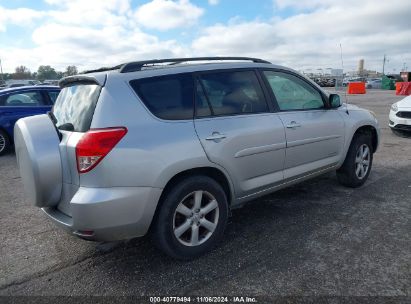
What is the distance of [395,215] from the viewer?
13.1ft

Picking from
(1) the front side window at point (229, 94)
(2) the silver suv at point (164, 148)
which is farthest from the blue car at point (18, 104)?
(1) the front side window at point (229, 94)

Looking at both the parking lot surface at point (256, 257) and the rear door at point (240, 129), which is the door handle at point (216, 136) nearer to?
the rear door at point (240, 129)

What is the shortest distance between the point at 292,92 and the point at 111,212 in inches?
99.8

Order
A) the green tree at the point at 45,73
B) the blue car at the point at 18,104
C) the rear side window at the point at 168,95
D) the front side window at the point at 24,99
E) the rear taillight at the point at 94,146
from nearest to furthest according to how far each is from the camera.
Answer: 1. the rear taillight at the point at 94,146
2. the rear side window at the point at 168,95
3. the blue car at the point at 18,104
4. the front side window at the point at 24,99
5. the green tree at the point at 45,73

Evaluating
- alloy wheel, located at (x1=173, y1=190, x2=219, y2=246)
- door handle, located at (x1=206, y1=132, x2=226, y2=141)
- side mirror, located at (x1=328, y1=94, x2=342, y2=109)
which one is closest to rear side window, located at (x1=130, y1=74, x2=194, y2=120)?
door handle, located at (x1=206, y1=132, x2=226, y2=141)

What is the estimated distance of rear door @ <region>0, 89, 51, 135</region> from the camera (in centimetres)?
806

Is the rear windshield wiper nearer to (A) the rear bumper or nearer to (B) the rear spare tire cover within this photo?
(B) the rear spare tire cover

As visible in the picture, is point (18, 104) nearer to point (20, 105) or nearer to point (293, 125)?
point (20, 105)

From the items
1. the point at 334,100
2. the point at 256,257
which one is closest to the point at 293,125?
the point at 334,100

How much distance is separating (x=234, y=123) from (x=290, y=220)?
1.39 m

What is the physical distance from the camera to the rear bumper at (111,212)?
2.58 metres

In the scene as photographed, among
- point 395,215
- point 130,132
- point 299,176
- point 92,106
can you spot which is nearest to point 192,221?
point 130,132

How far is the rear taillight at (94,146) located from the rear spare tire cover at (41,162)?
0.28 metres

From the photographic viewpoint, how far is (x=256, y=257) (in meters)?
3.14
